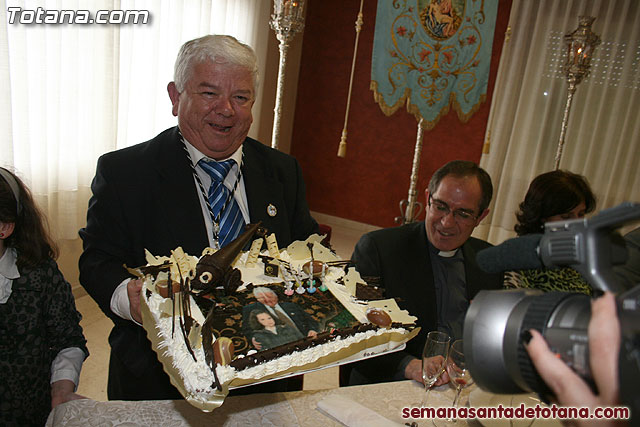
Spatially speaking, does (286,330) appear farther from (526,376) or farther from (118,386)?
(118,386)

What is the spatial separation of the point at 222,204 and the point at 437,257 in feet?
3.77

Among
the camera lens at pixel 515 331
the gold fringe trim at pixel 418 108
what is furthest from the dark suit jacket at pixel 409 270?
the gold fringe trim at pixel 418 108

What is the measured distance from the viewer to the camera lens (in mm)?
630

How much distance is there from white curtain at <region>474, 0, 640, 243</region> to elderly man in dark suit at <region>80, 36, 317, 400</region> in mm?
4729

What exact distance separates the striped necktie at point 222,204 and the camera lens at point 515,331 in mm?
1108

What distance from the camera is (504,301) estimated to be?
0.71 meters

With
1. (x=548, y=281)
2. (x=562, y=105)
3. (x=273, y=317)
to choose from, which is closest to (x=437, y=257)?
(x=548, y=281)

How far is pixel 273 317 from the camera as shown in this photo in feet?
3.93

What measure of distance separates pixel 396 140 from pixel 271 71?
1.89 metres

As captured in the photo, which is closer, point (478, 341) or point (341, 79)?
point (478, 341)

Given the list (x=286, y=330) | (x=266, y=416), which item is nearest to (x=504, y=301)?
(x=286, y=330)

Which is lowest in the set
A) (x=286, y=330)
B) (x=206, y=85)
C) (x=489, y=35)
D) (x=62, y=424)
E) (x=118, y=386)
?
(x=118, y=386)

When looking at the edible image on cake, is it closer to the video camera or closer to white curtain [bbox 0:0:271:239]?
the video camera

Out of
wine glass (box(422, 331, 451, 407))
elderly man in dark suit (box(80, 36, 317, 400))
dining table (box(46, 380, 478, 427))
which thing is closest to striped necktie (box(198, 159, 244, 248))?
elderly man in dark suit (box(80, 36, 317, 400))
